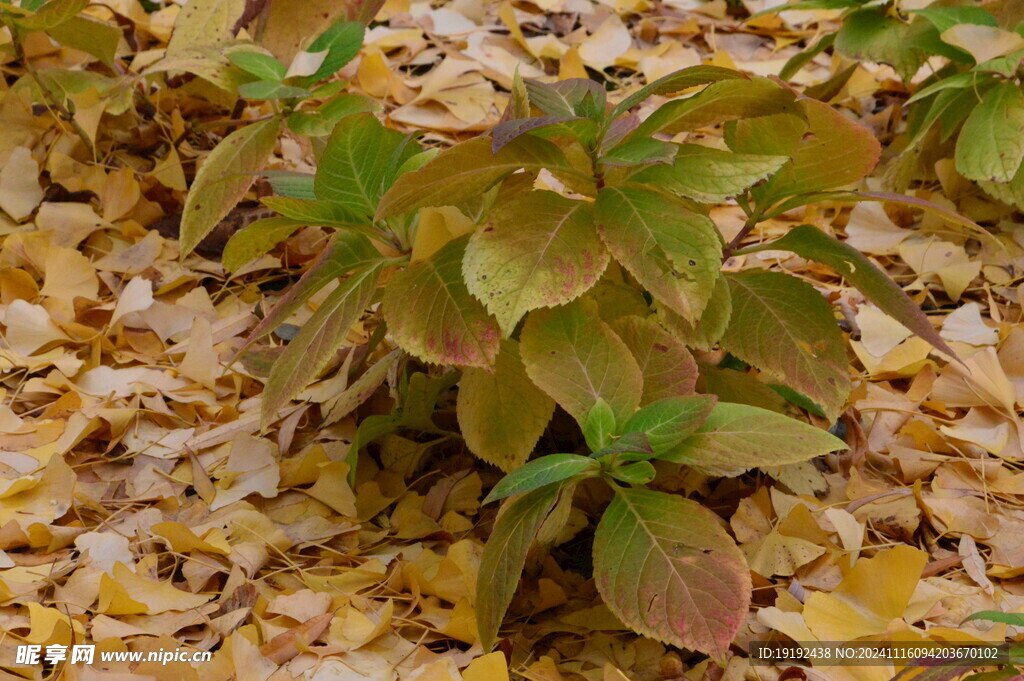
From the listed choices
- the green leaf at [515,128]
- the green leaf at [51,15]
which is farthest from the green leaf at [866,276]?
the green leaf at [51,15]

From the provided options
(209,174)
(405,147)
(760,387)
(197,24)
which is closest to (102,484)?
(209,174)

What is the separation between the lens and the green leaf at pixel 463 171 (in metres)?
0.84

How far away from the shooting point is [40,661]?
895 millimetres

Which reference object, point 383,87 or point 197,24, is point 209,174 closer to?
point 197,24

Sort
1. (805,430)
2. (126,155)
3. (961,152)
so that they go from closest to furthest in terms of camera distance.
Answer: (805,430)
(961,152)
(126,155)

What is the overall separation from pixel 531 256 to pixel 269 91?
0.48m

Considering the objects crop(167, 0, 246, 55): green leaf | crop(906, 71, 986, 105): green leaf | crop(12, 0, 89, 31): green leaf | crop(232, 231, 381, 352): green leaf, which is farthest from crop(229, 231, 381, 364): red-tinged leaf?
crop(906, 71, 986, 105): green leaf

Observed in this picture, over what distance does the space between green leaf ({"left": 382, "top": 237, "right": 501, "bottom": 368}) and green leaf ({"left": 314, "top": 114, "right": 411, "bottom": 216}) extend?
10cm

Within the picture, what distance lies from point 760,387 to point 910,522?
0.22m

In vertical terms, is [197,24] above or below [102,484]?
above

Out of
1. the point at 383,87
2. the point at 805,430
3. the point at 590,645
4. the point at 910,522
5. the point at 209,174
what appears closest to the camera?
the point at 805,430

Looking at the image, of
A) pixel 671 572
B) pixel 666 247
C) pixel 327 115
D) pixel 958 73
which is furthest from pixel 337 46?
pixel 958 73

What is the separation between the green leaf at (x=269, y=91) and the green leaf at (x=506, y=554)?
58 centimetres

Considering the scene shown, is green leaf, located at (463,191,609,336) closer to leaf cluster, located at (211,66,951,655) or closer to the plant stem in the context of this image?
leaf cluster, located at (211,66,951,655)
